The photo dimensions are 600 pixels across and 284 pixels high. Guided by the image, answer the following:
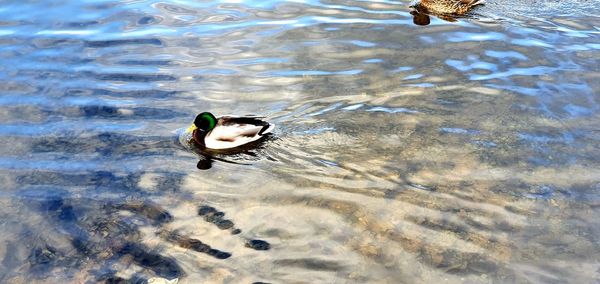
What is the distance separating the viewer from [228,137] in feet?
24.3

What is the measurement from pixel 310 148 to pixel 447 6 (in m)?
5.75

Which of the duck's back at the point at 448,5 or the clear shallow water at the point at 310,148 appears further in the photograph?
the duck's back at the point at 448,5

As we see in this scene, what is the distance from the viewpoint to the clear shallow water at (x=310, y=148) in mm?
5652

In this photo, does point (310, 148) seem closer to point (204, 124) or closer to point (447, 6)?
point (204, 124)

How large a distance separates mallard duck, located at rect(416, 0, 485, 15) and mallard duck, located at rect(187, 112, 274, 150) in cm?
546

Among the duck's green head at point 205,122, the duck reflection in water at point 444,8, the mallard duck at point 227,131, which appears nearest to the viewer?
the mallard duck at point 227,131

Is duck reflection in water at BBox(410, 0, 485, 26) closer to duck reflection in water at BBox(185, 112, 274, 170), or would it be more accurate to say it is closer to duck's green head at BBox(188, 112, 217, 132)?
duck reflection in water at BBox(185, 112, 274, 170)

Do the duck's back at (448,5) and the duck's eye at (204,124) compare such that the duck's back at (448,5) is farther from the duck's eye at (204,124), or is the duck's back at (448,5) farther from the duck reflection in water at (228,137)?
the duck's eye at (204,124)

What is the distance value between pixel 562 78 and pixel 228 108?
4.50 meters

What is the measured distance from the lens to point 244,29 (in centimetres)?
1070

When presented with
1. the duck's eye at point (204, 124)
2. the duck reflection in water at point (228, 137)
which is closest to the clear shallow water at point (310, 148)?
the duck reflection in water at point (228, 137)

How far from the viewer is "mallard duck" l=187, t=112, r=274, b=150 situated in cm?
732

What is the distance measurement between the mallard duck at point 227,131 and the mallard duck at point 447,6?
17.9ft

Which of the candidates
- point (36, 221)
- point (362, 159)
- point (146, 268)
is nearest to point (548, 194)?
point (362, 159)
